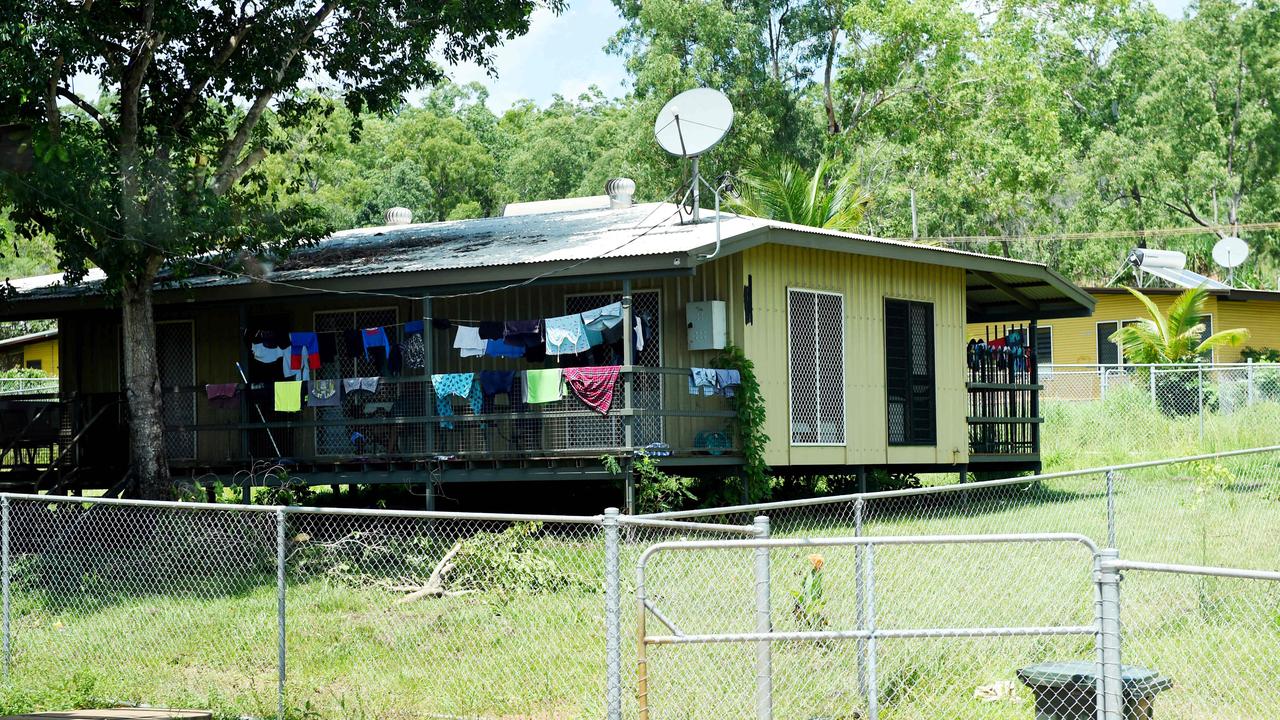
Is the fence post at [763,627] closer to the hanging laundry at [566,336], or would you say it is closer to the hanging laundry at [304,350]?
the hanging laundry at [566,336]

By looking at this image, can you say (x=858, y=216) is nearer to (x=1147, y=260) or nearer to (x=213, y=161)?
(x=1147, y=260)

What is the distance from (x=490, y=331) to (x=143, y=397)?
4.08m

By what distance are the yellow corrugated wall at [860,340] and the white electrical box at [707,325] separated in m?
0.48

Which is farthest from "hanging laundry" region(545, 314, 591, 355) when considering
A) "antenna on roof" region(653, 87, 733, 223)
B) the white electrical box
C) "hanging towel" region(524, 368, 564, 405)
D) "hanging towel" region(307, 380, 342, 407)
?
"hanging towel" region(307, 380, 342, 407)

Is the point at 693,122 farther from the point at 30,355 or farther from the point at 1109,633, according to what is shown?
the point at 30,355

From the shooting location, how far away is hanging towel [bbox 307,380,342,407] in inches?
664

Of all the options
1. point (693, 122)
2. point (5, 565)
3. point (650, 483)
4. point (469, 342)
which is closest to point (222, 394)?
point (469, 342)

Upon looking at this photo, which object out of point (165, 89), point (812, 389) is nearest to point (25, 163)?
point (165, 89)

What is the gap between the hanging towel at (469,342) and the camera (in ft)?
53.9

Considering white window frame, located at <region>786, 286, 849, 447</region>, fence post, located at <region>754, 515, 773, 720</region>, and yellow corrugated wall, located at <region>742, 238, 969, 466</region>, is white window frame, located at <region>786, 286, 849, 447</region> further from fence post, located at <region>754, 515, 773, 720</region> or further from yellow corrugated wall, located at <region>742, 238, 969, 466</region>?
fence post, located at <region>754, 515, 773, 720</region>

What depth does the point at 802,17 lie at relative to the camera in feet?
137

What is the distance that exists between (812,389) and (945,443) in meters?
3.16

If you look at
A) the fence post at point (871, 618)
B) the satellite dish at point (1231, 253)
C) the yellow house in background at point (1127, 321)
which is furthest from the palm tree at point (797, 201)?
the fence post at point (871, 618)

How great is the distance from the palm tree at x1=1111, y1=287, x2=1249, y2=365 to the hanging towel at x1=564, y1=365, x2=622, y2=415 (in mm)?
17634
